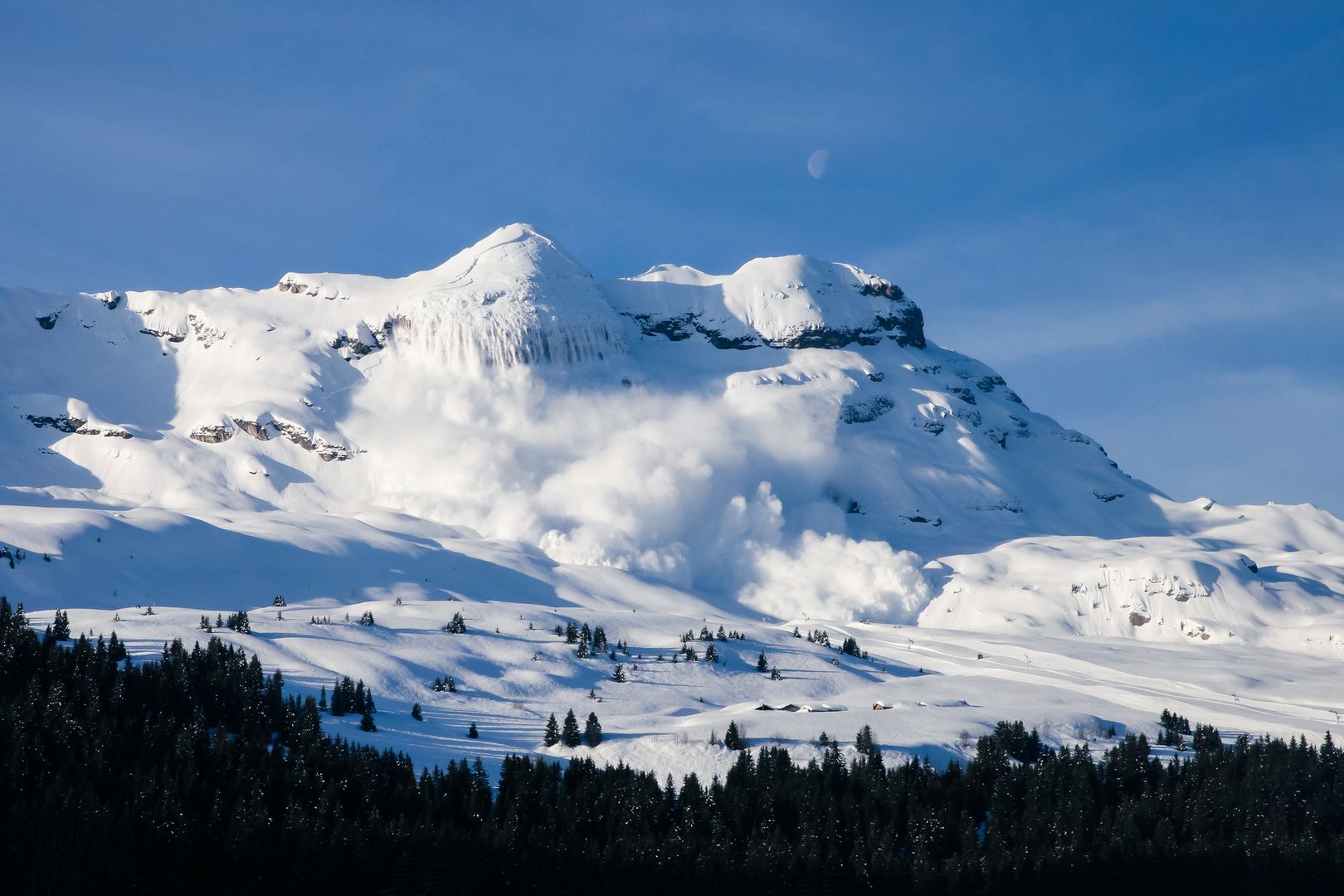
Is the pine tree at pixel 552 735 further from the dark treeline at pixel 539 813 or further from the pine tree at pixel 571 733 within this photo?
the dark treeline at pixel 539 813

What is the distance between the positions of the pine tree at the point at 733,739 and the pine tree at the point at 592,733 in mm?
9793

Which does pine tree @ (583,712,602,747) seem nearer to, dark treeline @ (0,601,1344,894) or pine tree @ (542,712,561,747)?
pine tree @ (542,712,561,747)

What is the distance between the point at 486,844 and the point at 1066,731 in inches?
2338

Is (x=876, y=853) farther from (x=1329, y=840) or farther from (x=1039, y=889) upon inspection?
(x=1329, y=840)

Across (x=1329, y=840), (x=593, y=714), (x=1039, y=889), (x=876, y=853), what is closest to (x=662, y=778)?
(x=593, y=714)

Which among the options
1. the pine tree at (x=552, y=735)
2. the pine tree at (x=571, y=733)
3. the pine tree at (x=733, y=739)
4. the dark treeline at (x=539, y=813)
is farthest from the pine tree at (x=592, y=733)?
the pine tree at (x=733, y=739)

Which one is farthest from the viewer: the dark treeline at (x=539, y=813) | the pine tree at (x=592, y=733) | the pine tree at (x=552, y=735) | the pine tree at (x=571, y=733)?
the pine tree at (x=552, y=735)

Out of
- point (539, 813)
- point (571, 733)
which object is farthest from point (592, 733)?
point (539, 813)

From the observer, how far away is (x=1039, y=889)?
81.9 m

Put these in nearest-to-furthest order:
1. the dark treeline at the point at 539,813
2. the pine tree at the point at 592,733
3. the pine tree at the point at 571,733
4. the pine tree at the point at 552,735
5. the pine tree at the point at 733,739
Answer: the dark treeline at the point at 539,813 → the pine tree at the point at 733,739 → the pine tree at the point at 571,733 → the pine tree at the point at 592,733 → the pine tree at the point at 552,735

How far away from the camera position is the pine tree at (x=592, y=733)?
104250 millimetres

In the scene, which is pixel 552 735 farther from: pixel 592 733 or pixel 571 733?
pixel 592 733

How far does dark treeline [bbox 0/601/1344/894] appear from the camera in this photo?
239 ft

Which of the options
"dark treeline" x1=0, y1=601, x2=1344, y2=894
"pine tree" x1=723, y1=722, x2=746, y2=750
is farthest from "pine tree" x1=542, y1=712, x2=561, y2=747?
"pine tree" x1=723, y1=722, x2=746, y2=750
